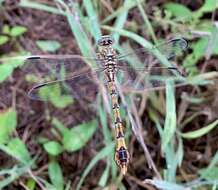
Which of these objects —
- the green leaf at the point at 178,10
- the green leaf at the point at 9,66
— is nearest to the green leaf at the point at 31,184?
the green leaf at the point at 9,66

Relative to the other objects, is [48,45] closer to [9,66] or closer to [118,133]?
[9,66]

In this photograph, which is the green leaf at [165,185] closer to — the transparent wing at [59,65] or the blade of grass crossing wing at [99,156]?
the blade of grass crossing wing at [99,156]

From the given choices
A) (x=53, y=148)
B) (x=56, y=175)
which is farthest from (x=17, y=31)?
(x=56, y=175)

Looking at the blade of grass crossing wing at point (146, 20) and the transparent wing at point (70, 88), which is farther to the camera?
the blade of grass crossing wing at point (146, 20)

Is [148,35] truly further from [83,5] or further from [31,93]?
[31,93]

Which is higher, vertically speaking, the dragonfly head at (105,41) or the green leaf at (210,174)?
the dragonfly head at (105,41)

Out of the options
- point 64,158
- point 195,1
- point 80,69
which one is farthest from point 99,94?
point 195,1

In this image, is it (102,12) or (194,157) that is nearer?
(194,157)
